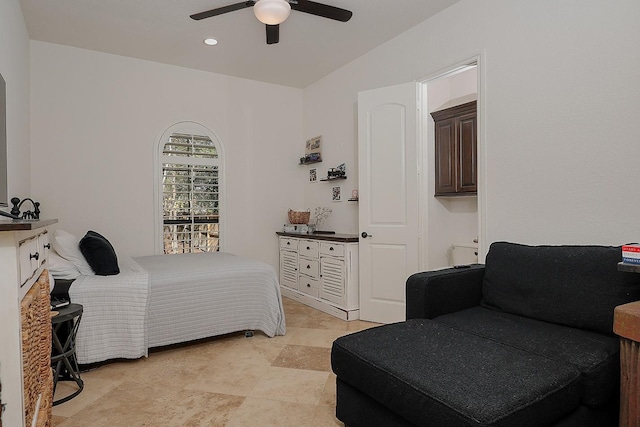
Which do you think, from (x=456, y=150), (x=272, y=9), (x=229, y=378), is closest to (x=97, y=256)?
(x=229, y=378)

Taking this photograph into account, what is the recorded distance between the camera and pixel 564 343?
5.75ft

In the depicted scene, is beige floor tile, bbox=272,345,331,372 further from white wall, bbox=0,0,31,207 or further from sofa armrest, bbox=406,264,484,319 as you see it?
white wall, bbox=0,0,31,207

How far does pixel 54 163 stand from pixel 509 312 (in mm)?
4441

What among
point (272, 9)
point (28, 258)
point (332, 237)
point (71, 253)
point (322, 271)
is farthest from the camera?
point (322, 271)

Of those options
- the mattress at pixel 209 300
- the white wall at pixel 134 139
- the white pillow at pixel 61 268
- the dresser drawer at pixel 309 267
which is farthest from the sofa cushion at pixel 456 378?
the white wall at pixel 134 139

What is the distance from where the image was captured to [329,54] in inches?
168

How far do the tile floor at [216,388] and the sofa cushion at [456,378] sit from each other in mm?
542

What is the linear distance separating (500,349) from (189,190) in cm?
396

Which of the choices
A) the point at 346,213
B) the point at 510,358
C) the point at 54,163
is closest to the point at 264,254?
the point at 346,213

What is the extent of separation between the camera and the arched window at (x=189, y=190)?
179 inches

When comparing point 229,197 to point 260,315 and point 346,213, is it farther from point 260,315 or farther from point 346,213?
point 260,315

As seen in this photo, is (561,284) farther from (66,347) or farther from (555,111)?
(66,347)

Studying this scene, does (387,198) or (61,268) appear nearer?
(61,268)

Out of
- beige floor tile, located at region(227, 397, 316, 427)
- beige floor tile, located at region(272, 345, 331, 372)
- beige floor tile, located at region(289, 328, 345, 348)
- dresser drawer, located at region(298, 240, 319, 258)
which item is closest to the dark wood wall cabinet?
dresser drawer, located at region(298, 240, 319, 258)
